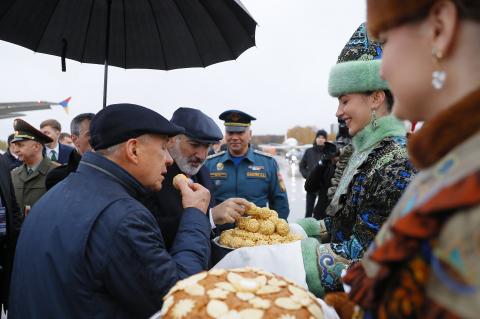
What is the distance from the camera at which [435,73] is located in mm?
761

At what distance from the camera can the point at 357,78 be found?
1.98 meters

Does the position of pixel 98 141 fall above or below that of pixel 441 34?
below

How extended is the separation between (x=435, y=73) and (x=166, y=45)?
2428 mm

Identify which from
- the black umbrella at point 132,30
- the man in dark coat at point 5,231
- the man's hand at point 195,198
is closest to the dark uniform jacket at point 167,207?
the man's hand at point 195,198

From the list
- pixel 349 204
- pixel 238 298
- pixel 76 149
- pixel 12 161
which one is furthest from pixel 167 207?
pixel 12 161

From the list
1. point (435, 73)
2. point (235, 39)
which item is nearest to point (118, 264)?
point (435, 73)

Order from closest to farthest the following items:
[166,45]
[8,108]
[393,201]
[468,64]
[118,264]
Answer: [468,64] < [118,264] < [393,201] < [166,45] < [8,108]

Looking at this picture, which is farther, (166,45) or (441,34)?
(166,45)

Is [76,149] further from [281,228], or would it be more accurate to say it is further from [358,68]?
[358,68]

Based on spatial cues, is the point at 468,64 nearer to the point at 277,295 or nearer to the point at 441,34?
the point at 441,34

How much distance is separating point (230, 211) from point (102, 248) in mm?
1108

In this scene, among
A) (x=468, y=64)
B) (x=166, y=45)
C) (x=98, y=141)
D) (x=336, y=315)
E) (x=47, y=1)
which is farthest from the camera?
(x=166, y=45)

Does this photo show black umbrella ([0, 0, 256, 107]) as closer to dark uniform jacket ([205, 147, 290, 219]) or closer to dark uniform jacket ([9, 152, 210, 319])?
Result: dark uniform jacket ([9, 152, 210, 319])

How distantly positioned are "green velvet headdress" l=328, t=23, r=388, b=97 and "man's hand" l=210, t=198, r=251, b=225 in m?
0.94
